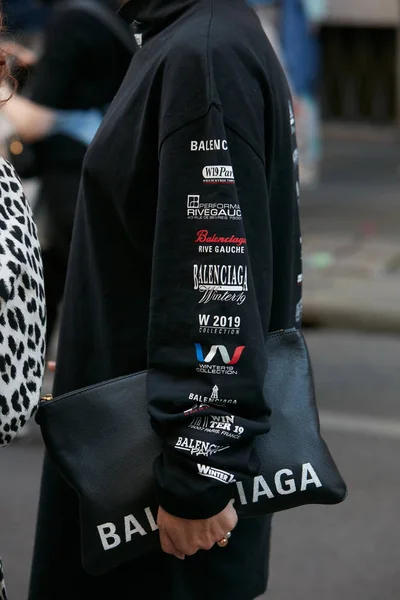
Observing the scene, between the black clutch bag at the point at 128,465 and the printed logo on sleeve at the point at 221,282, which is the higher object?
the printed logo on sleeve at the point at 221,282

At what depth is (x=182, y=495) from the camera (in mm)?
1861

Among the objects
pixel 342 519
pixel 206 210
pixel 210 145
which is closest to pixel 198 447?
pixel 206 210

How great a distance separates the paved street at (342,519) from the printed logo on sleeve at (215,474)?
1.98m

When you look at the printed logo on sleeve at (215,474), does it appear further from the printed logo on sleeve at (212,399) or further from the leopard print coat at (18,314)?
the leopard print coat at (18,314)

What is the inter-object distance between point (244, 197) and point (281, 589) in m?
2.17

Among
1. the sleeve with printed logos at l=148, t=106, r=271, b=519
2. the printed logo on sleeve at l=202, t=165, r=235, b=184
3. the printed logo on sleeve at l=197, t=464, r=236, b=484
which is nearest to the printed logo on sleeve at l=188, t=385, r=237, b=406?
the sleeve with printed logos at l=148, t=106, r=271, b=519

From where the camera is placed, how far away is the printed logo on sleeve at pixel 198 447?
6.08 ft

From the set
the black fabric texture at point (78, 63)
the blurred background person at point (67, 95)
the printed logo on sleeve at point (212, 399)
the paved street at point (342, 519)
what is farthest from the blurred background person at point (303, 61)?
the printed logo on sleeve at point (212, 399)

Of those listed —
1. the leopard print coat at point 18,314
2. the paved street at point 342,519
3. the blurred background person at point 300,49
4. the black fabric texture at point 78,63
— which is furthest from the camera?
the blurred background person at point 300,49

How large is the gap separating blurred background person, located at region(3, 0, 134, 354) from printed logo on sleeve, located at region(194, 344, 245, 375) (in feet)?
8.80

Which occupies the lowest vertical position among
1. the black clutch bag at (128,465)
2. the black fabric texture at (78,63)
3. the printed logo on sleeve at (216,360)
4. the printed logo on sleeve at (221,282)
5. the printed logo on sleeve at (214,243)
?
the black clutch bag at (128,465)

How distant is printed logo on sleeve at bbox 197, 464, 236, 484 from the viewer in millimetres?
1857

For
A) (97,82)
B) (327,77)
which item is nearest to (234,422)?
(97,82)

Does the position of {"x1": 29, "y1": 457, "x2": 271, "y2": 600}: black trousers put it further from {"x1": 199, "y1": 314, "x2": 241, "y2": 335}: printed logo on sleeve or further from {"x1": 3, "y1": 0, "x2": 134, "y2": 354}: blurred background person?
{"x1": 3, "y1": 0, "x2": 134, "y2": 354}: blurred background person
